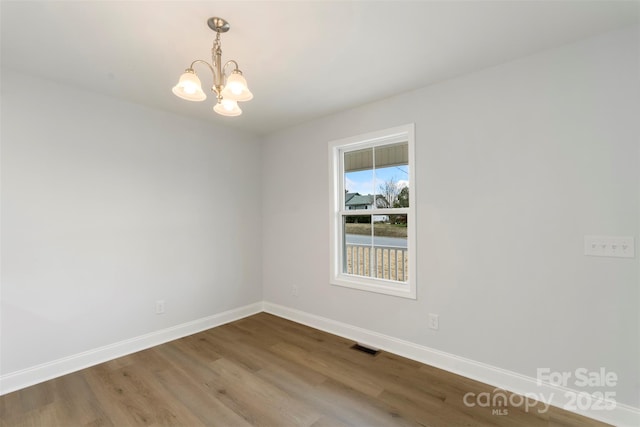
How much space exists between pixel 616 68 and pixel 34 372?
15.5 feet

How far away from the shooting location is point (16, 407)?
1989mm

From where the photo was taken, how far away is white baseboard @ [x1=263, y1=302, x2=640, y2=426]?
1797 mm

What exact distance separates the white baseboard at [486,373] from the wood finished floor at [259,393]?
65 millimetres

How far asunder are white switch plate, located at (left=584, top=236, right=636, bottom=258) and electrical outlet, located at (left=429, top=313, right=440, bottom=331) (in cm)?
117

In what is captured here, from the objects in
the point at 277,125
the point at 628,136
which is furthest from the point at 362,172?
the point at 628,136

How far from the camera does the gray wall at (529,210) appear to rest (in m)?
1.80

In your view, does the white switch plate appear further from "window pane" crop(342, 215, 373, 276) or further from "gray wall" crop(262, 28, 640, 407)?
"window pane" crop(342, 215, 373, 276)

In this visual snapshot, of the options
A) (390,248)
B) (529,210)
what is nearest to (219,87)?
(390,248)

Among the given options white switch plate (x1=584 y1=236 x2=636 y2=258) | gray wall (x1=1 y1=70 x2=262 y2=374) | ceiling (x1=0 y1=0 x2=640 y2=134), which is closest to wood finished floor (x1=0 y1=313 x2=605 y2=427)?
gray wall (x1=1 y1=70 x2=262 y2=374)

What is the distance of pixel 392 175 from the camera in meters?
2.95

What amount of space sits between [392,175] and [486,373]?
1.88 m

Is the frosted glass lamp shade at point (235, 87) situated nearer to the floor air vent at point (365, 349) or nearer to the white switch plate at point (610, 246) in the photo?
the white switch plate at point (610, 246)

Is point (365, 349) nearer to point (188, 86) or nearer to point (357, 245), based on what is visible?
point (357, 245)

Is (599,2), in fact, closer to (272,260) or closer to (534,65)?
(534,65)
